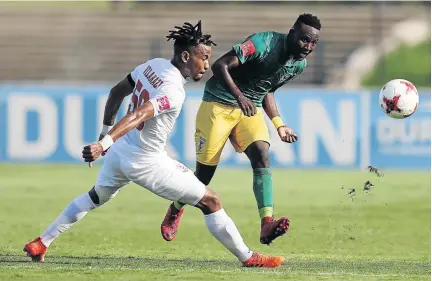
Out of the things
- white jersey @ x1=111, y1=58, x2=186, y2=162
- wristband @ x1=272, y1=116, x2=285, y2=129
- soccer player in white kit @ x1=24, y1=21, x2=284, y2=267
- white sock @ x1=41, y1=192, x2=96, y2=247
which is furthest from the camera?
wristband @ x1=272, y1=116, x2=285, y2=129

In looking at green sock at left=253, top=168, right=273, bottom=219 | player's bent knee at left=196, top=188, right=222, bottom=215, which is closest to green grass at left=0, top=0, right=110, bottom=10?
green sock at left=253, top=168, right=273, bottom=219

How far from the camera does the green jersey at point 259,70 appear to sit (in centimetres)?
927

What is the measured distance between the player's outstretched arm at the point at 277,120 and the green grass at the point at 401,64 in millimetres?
14654

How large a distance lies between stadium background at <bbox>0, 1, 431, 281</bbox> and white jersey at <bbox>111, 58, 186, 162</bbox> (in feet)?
3.00

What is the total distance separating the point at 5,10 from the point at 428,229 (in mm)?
17245

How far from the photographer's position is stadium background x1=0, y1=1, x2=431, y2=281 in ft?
29.7

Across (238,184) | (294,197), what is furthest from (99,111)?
(294,197)

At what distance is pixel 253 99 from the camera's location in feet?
31.9

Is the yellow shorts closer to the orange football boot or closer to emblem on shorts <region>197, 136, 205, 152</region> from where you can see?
emblem on shorts <region>197, 136, 205, 152</region>

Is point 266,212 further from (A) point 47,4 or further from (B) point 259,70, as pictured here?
(A) point 47,4

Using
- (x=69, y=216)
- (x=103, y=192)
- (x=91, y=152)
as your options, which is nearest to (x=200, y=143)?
(x=103, y=192)

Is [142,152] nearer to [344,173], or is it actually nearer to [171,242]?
[171,242]

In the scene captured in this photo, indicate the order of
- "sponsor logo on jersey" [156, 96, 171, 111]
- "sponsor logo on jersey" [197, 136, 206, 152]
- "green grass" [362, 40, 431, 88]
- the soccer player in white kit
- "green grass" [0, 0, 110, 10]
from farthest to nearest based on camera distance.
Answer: "green grass" [0, 0, 110, 10]
"green grass" [362, 40, 431, 88]
"sponsor logo on jersey" [197, 136, 206, 152]
the soccer player in white kit
"sponsor logo on jersey" [156, 96, 171, 111]

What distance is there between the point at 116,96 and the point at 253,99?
5.43ft
